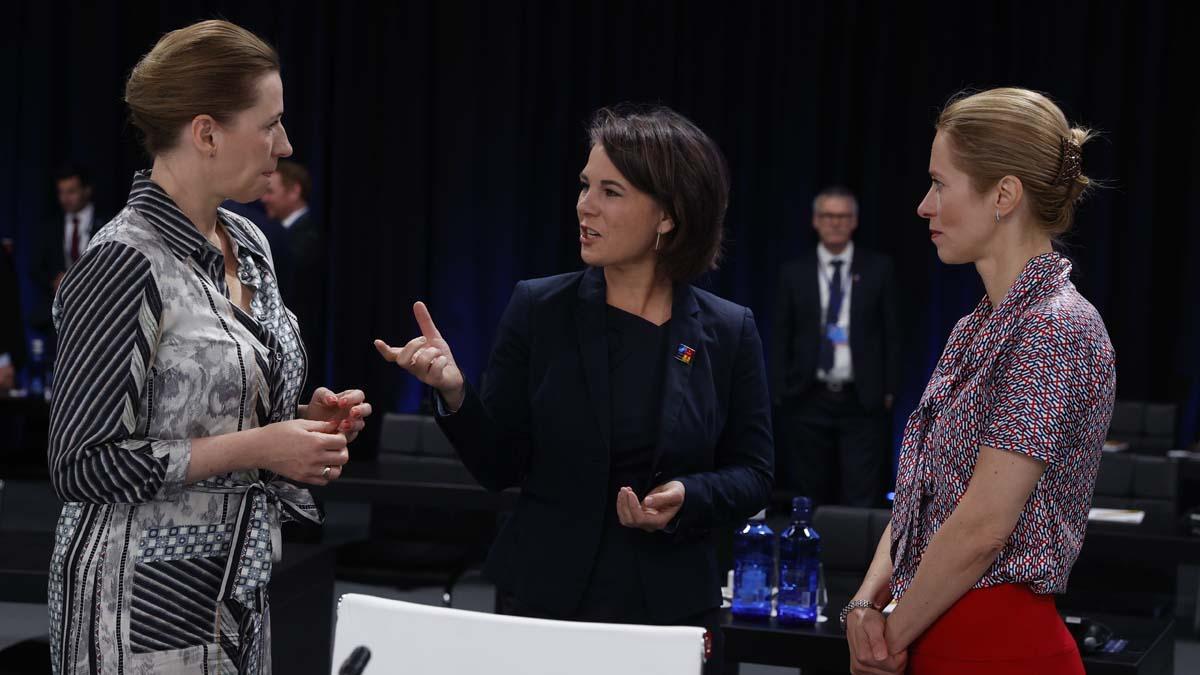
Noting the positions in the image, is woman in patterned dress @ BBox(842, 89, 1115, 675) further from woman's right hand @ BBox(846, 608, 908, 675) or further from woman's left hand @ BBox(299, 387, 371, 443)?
woman's left hand @ BBox(299, 387, 371, 443)

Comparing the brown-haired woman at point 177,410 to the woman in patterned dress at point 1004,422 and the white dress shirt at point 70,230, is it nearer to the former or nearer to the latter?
the woman in patterned dress at point 1004,422

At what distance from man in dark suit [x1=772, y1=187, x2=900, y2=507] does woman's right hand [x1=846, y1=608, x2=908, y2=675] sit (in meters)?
4.74

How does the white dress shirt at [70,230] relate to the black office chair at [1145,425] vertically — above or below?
above

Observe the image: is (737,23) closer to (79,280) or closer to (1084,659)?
(1084,659)

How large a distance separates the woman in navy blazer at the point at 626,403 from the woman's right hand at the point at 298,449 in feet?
0.79

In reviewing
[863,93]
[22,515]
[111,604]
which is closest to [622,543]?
[111,604]

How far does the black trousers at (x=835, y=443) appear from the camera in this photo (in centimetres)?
680

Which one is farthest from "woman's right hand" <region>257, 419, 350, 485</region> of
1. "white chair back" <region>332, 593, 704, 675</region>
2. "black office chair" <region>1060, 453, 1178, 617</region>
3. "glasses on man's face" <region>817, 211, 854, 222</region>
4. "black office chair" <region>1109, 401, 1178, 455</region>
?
"black office chair" <region>1109, 401, 1178, 455</region>

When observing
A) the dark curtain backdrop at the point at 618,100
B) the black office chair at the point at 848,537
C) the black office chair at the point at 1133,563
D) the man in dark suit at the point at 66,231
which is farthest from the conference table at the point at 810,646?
the man in dark suit at the point at 66,231

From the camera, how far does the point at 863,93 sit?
8.38m

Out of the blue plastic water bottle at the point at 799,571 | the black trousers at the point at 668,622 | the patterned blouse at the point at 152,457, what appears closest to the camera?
the patterned blouse at the point at 152,457

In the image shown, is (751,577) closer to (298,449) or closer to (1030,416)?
(1030,416)

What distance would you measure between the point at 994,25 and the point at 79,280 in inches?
285

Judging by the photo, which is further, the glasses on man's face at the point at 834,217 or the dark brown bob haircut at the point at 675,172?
the glasses on man's face at the point at 834,217
